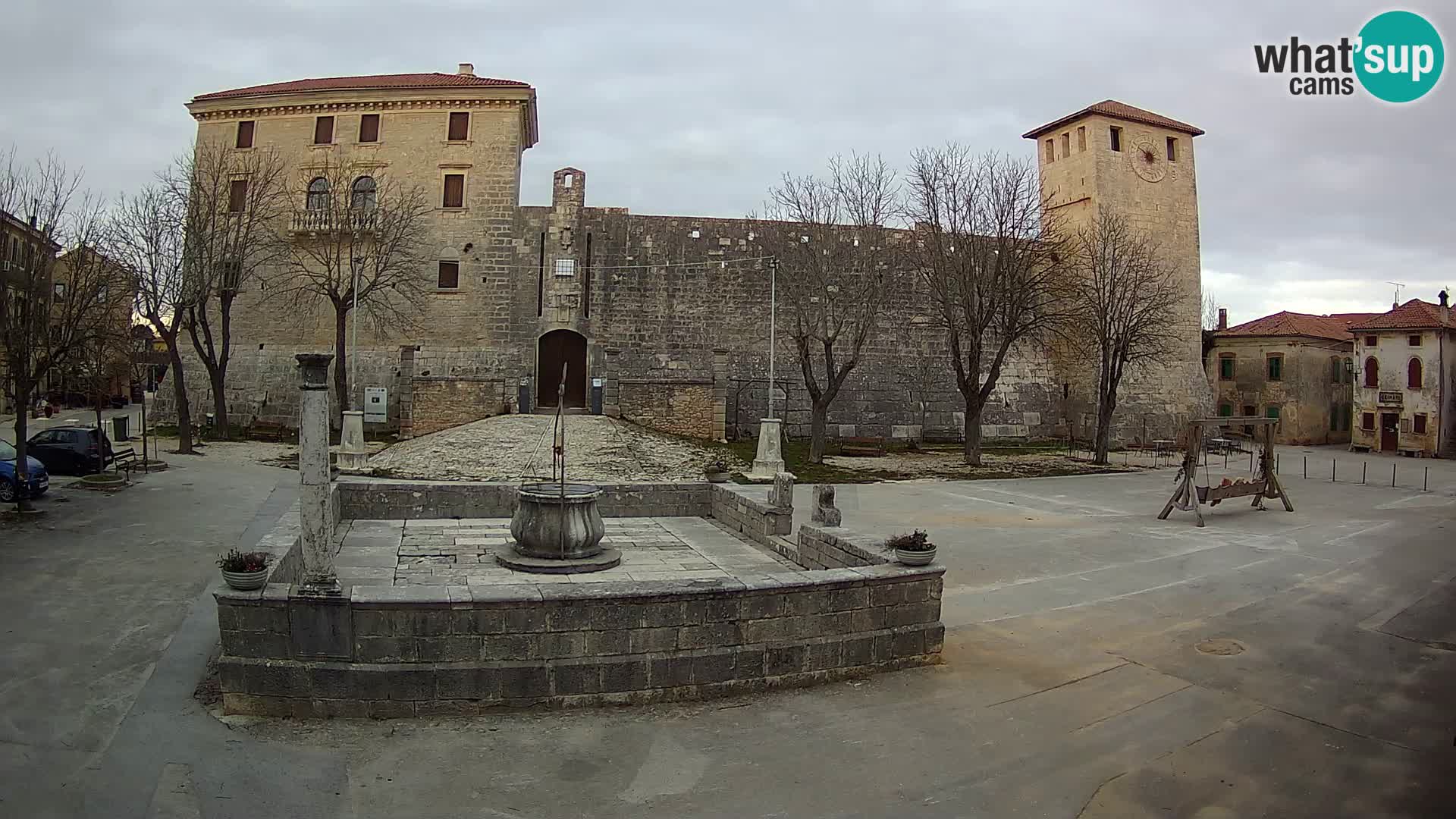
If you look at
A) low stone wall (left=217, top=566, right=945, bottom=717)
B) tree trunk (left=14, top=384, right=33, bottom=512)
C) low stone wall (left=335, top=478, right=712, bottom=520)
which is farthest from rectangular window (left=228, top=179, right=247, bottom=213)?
low stone wall (left=217, top=566, right=945, bottom=717)

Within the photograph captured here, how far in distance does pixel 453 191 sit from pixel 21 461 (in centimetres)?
1828

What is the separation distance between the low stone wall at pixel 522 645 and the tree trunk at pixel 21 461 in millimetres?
11166

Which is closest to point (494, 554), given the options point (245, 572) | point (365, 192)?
point (245, 572)

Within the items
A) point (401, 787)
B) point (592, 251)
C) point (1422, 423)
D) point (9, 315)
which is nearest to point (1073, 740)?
point (401, 787)

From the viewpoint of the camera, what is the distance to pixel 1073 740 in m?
5.51

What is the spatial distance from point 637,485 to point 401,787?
753 cm

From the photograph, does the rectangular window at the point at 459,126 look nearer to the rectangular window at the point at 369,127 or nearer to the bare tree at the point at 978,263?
the rectangular window at the point at 369,127

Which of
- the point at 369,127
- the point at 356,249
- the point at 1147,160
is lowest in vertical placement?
the point at 356,249

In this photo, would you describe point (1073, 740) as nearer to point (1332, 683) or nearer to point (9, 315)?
point (1332, 683)

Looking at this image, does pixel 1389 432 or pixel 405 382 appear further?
pixel 1389 432

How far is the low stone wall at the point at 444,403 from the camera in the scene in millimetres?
23953

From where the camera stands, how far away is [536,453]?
20.0 m

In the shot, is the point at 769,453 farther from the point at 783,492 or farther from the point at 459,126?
the point at 459,126

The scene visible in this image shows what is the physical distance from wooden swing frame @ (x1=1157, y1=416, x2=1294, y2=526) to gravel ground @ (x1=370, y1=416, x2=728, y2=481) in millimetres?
9395
